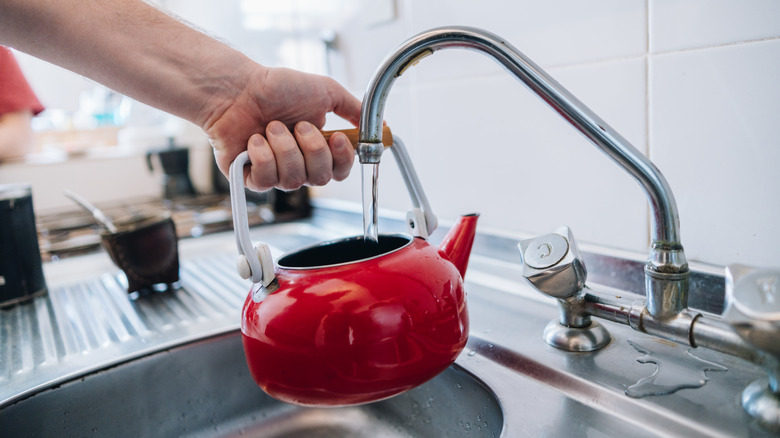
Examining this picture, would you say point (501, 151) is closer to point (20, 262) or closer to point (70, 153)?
point (20, 262)

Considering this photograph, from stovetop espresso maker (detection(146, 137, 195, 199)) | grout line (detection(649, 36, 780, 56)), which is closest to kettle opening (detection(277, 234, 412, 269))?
grout line (detection(649, 36, 780, 56))

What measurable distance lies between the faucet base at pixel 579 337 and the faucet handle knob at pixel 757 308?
23 centimetres

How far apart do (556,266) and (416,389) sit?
0.85 ft

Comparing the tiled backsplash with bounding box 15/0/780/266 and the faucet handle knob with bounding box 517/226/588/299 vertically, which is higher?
the tiled backsplash with bounding box 15/0/780/266

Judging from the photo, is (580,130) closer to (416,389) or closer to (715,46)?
(715,46)

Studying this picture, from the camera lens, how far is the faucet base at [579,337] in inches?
22.0

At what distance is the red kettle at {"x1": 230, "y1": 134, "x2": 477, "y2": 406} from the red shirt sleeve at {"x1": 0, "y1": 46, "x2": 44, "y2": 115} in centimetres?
168

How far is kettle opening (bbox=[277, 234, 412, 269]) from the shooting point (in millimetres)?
530

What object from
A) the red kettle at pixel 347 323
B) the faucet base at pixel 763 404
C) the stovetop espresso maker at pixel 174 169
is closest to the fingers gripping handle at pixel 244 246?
the red kettle at pixel 347 323

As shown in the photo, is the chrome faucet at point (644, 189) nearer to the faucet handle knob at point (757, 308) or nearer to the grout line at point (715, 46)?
the faucet handle knob at point (757, 308)

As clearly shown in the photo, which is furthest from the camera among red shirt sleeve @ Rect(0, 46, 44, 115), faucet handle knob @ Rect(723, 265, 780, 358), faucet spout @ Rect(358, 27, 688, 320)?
red shirt sleeve @ Rect(0, 46, 44, 115)

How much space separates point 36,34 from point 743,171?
79cm

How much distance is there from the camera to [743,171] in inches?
21.8

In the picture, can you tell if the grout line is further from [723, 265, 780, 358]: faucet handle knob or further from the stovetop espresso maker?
the stovetop espresso maker
